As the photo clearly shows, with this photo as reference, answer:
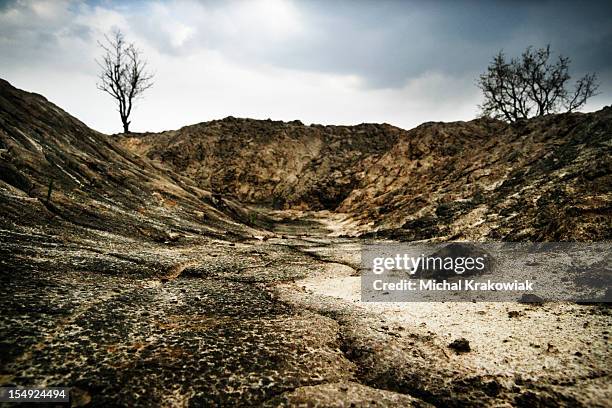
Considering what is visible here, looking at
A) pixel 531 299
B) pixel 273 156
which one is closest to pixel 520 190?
pixel 531 299

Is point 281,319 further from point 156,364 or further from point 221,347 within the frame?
point 156,364

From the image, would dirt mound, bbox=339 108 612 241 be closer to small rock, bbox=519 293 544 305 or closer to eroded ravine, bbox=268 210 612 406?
small rock, bbox=519 293 544 305

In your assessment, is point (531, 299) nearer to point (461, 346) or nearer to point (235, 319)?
point (461, 346)

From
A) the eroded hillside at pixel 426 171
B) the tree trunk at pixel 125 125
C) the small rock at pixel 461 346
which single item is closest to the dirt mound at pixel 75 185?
the small rock at pixel 461 346

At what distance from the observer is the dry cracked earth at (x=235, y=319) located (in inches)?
79.0

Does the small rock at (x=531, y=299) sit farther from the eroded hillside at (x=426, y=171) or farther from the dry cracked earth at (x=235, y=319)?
the eroded hillside at (x=426, y=171)

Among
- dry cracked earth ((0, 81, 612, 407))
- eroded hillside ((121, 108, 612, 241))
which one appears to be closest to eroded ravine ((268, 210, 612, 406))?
dry cracked earth ((0, 81, 612, 407))

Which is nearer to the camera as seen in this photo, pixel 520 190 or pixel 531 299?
pixel 531 299

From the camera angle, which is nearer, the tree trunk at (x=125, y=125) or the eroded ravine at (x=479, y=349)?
the eroded ravine at (x=479, y=349)

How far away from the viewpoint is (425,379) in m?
2.25

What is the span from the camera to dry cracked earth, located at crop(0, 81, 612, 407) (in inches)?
79.0

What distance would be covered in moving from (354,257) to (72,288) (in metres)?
5.24

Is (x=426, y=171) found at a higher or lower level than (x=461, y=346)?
higher

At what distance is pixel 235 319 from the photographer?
310 centimetres
